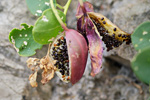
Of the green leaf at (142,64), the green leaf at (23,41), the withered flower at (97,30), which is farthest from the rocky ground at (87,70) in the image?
the green leaf at (142,64)

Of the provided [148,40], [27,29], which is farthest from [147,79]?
[27,29]

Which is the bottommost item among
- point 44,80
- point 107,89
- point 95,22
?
point 107,89

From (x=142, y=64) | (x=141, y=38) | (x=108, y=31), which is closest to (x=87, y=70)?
(x=108, y=31)

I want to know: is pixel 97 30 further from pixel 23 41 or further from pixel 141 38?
pixel 23 41

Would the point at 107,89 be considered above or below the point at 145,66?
below

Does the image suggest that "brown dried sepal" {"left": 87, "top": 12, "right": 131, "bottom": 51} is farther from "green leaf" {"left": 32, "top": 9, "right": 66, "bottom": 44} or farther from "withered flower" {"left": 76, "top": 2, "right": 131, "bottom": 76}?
"green leaf" {"left": 32, "top": 9, "right": 66, "bottom": 44}

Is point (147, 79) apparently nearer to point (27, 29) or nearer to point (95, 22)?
point (95, 22)

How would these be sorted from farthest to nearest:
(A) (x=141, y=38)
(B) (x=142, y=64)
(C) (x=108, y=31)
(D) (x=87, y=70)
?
1. (D) (x=87, y=70)
2. (C) (x=108, y=31)
3. (A) (x=141, y=38)
4. (B) (x=142, y=64)
